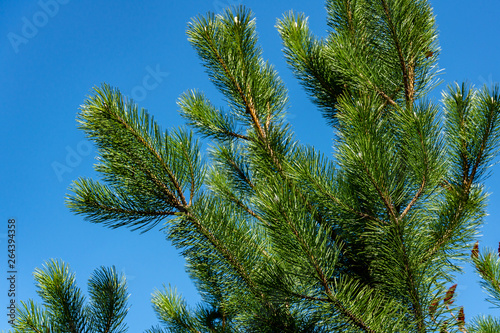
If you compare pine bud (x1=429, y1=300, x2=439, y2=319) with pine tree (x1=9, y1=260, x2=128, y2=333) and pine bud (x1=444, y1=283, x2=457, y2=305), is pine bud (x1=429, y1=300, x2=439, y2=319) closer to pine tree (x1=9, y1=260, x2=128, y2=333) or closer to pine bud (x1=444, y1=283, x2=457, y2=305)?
pine bud (x1=444, y1=283, x2=457, y2=305)

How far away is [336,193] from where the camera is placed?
2.28 m

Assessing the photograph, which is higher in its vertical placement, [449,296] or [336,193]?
[336,193]

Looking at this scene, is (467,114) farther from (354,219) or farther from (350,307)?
(350,307)

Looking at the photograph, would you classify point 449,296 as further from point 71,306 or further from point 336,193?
point 71,306

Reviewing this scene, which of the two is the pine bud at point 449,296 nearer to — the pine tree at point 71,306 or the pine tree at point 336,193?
the pine tree at point 336,193

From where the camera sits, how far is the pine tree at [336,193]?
6.57ft

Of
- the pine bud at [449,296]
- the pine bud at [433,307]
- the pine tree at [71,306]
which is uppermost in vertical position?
the pine tree at [71,306]

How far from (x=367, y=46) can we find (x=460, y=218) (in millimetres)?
1328

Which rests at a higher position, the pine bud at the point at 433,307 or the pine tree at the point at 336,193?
the pine tree at the point at 336,193

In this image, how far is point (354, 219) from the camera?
7.51 feet

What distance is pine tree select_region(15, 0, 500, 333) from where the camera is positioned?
2002mm

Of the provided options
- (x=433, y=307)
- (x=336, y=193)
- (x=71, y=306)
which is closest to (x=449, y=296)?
(x=433, y=307)

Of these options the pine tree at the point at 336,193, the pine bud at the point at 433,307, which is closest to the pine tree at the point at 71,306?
the pine tree at the point at 336,193

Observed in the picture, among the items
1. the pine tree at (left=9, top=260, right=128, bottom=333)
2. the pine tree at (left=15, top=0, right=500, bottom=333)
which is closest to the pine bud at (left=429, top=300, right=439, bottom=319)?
the pine tree at (left=15, top=0, right=500, bottom=333)
